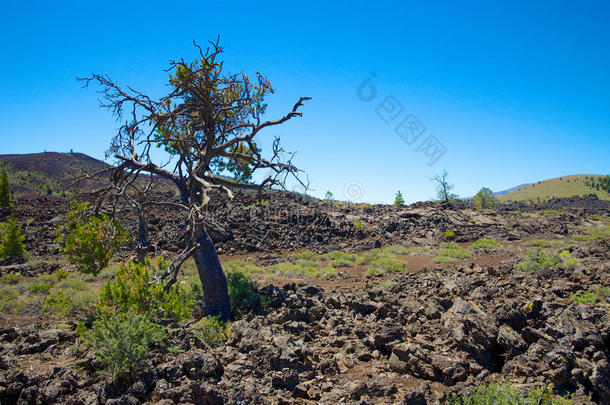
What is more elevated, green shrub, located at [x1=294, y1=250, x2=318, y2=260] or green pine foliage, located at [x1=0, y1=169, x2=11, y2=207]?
green pine foliage, located at [x1=0, y1=169, x2=11, y2=207]

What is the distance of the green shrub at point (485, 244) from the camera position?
61.6 ft

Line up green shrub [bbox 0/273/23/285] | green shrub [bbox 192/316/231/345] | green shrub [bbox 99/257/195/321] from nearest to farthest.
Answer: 1. green shrub [bbox 192/316/231/345]
2. green shrub [bbox 99/257/195/321]
3. green shrub [bbox 0/273/23/285]

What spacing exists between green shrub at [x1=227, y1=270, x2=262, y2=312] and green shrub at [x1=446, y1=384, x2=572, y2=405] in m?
5.28

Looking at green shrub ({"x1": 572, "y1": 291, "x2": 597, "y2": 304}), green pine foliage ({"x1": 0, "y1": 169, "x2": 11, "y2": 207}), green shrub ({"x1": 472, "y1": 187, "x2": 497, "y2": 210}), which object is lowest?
green shrub ({"x1": 572, "y1": 291, "x2": 597, "y2": 304})

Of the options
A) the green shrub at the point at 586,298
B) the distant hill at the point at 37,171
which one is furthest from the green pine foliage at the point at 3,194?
the green shrub at the point at 586,298

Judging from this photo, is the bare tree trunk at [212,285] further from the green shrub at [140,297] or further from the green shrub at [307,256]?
the green shrub at [307,256]

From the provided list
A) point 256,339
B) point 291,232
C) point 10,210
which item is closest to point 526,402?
point 256,339

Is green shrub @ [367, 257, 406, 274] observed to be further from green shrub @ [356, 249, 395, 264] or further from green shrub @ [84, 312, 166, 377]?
green shrub @ [84, 312, 166, 377]

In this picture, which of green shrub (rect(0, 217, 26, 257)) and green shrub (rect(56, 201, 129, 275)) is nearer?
green shrub (rect(56, 201, 129, 275))

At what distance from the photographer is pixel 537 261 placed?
11.0 meters

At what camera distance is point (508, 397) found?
3.37m

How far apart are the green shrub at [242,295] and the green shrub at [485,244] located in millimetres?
14762

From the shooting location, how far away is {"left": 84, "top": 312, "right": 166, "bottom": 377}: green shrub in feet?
14.4

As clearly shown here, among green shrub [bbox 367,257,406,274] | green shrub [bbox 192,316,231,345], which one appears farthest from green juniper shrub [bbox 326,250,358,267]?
green shrub [bbox 192,316,231,345]
